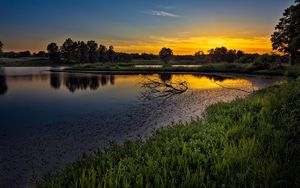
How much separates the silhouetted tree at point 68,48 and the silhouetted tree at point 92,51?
10471mm

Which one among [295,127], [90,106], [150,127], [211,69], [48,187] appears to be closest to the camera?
[48,187]

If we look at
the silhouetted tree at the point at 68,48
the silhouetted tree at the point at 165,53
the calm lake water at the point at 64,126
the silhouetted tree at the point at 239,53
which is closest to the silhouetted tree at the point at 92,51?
the silhouetted tree at the point at 68,48

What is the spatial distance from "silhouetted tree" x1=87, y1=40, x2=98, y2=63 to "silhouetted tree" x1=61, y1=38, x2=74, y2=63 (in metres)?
10.5

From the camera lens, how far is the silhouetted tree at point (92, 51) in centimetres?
15381

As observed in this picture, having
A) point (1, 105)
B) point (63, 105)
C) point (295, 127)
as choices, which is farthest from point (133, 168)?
point (1, 105)

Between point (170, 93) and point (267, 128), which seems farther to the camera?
point (170, 93)

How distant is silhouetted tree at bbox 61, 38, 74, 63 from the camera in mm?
151750

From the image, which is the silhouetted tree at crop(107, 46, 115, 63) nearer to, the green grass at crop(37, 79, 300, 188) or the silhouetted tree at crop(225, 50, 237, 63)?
the silhouetted tree at crop(225, 50, 237, 63)

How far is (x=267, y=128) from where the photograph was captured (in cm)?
967

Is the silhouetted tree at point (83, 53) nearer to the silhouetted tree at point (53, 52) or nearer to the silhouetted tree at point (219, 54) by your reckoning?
the silhouetted tree at point (53, 52)

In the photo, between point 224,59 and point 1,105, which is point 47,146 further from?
point 224,59

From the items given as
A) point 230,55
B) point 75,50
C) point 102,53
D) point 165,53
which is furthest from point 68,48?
point 230,55

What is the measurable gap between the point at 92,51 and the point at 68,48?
48.9ft

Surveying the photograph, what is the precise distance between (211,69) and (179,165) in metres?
65.9
